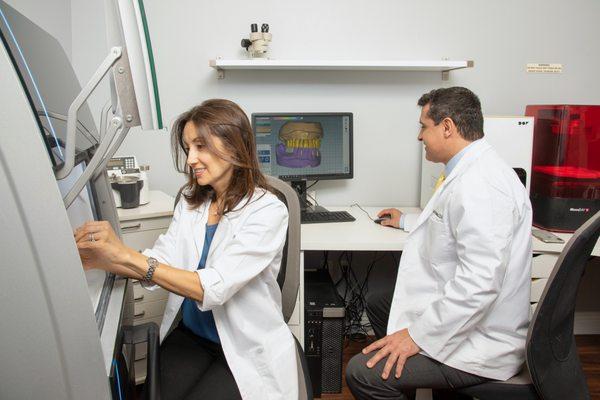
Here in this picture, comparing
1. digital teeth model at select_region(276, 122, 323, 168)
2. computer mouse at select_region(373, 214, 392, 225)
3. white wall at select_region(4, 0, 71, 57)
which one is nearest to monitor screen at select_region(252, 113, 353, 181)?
digital teeth model at select_region(276, 122, 323, 168)

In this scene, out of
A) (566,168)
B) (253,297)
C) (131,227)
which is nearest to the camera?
(253,297)

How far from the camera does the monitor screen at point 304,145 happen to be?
2.20 m

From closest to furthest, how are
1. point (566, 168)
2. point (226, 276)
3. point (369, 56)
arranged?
point (226, 276) → point (566, 168) → point (369, 56)

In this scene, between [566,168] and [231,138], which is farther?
[566,168]

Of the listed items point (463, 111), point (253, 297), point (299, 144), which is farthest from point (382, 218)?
point (253, 297)

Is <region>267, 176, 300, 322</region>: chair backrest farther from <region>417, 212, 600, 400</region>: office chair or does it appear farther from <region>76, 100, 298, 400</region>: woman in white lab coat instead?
<region>417, 212, 600, 400</region>: office chair

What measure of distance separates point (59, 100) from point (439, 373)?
118cm

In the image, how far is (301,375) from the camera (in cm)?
118

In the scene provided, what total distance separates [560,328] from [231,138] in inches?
40.2

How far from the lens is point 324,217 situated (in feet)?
7.00

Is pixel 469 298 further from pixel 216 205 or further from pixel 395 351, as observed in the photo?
pixel 216 205

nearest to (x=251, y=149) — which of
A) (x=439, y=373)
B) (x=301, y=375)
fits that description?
(x=301, y=375)

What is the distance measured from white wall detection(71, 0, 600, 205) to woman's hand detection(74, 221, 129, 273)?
1.51m

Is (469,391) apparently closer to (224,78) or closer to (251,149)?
(251,149)
